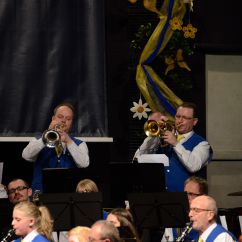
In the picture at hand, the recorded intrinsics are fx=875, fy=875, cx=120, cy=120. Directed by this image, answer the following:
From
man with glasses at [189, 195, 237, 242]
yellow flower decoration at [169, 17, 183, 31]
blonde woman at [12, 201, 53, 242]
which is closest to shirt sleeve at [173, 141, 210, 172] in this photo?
man with glasses at [189, 195, 237, 242]

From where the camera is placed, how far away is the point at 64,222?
8125mm

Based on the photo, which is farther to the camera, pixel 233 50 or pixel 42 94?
pixel 233 50

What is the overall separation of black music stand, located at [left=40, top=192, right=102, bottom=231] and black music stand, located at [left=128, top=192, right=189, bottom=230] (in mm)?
361

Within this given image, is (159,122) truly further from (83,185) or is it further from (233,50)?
(233,50)

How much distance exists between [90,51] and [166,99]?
44.0 inches

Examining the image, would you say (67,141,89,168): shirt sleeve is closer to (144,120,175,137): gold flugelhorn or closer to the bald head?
(144,120,175,137): gold flugelhorn

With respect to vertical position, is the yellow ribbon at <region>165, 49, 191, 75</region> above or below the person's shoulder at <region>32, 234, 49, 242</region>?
above

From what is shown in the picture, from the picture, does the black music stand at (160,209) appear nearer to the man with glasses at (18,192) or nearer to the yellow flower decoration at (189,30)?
the man with glasses at (18,192)

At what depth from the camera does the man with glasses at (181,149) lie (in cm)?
934

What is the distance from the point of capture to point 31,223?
24.1 feet

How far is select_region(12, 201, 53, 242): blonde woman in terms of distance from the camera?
7.33 meters

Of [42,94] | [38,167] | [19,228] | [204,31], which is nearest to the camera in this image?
[19,228]

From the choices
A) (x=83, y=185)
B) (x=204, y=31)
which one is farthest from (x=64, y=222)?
(x=204, y=31)

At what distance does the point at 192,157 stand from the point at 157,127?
57cm
